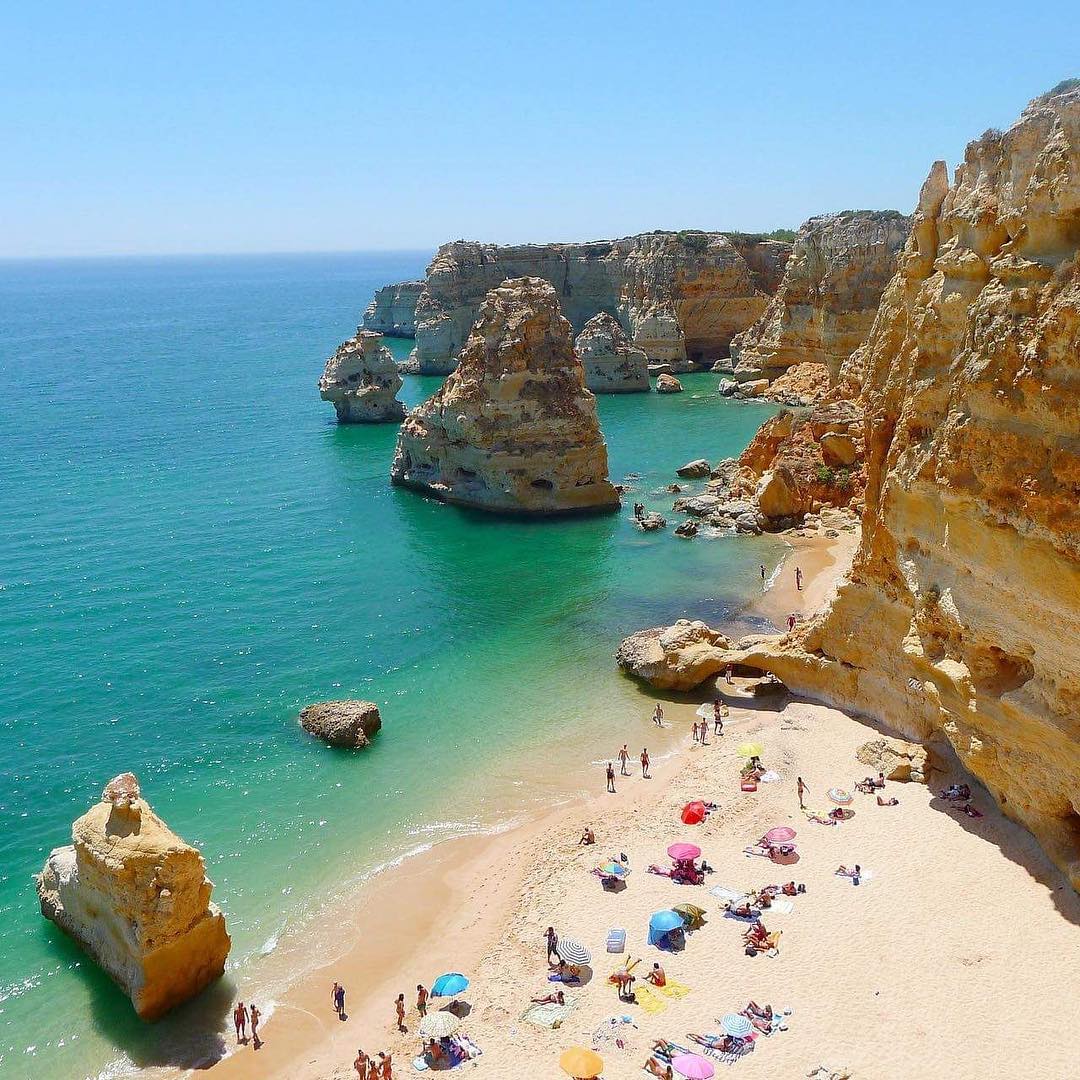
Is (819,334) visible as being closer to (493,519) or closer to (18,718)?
(493,519)

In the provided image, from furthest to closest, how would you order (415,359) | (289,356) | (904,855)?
(289,356) → (415,359) → (904,855)

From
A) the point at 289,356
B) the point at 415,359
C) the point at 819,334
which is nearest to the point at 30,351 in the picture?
the point at 289,356

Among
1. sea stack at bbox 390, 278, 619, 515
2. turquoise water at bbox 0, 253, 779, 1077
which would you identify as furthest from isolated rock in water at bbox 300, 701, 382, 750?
sea stack at bbox 390, 278, 619, 515

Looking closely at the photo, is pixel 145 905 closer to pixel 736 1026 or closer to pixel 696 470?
pixel 736 1026

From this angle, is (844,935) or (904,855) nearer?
(844,935)

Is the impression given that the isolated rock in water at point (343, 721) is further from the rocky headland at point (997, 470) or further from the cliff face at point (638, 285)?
the cliff face at point (638, 285)

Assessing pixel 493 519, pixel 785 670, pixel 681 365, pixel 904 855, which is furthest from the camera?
pixel 681 365

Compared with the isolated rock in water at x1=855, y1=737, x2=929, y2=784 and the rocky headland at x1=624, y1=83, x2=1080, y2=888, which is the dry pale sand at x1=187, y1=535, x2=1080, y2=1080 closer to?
the isolated rock in water at x1=855, y1=737, x2=929, y2=784
